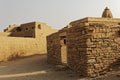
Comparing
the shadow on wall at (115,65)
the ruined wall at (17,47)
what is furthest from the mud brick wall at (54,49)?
the ruined wall at (17,47)

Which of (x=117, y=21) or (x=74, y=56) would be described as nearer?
(x=74, y=56)

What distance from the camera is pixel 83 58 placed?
388 inches

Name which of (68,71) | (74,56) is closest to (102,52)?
(74,56)

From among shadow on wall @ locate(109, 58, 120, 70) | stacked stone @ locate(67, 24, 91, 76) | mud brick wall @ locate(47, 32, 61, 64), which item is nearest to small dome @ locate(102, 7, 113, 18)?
mud brick wall @ locate(47, 32, 61, 64)

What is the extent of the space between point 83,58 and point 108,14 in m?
11.1

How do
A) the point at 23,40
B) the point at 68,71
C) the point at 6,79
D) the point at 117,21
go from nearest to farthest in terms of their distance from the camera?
the point at 6,79
the point at 68,71
the point at 117,21
the point at 23,40

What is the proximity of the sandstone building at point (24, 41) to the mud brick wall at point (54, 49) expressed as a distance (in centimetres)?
577

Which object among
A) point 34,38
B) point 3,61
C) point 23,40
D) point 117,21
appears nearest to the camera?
point 117,21

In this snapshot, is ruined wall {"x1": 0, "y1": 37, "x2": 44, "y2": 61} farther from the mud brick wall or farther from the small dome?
the small dome

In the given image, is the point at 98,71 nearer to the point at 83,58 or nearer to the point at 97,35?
the point at 83,58

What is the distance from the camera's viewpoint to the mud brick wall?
46.2ft

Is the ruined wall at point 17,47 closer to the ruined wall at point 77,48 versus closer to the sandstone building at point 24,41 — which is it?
the sandstone building at point 24,41

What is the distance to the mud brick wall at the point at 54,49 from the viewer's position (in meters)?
14.1

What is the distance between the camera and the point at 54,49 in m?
15.0
